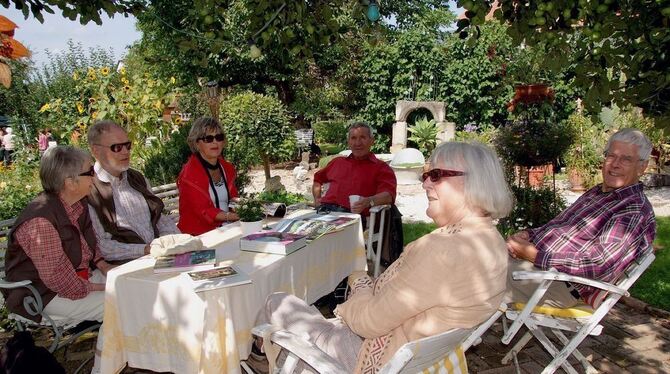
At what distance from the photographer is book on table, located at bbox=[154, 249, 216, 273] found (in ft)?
8.05

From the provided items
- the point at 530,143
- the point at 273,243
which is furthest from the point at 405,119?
the point at 273,243

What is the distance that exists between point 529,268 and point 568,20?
1671mm

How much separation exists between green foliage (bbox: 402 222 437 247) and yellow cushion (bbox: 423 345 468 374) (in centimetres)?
421

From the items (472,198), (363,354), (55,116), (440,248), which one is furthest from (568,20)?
(55,116)

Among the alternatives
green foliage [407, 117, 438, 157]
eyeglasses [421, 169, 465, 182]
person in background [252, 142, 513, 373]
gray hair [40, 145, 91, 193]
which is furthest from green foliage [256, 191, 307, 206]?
green foliage [407, 117, 438, 157]

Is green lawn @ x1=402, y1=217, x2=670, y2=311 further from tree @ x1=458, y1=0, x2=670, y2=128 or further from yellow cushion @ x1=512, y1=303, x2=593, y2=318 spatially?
tree @ x1=458, y1=0, x2=670, y2=128

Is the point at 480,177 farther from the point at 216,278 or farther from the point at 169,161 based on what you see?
the point at 169,161

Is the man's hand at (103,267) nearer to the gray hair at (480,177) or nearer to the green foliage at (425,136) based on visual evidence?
the gray hair at (480,177)

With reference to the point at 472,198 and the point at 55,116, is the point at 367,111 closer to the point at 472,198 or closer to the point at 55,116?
the point at 55,116

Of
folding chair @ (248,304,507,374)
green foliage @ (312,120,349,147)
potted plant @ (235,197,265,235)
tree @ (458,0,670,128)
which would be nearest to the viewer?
folding chair @ (248,304,507,374)

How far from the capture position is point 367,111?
1580 centimetres

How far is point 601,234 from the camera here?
118 inches

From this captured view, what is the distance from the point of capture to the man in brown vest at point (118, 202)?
321 cm

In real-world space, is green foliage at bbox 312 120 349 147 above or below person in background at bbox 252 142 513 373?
above
